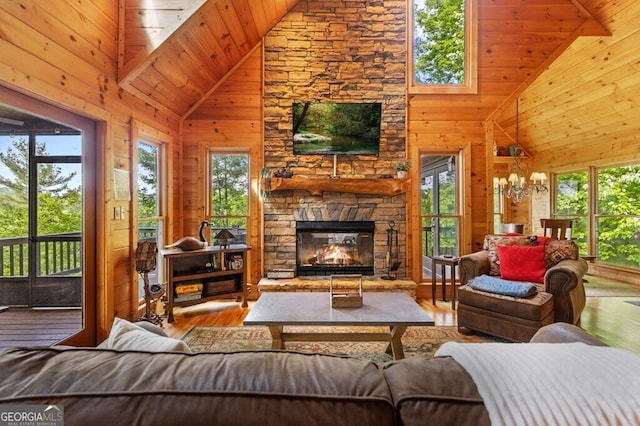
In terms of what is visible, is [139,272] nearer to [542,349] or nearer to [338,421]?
[338,421]

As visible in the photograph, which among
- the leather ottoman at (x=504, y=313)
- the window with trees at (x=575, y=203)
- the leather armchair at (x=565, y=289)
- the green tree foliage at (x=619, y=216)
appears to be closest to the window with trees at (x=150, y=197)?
the leather ottoman at (x=504, y=313)

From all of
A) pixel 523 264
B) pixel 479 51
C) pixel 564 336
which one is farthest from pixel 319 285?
pixel 479 51

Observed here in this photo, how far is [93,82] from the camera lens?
2682 mm

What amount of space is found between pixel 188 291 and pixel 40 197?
1761 millimetres

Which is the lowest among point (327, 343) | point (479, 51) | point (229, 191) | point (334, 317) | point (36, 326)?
point (327, 343)

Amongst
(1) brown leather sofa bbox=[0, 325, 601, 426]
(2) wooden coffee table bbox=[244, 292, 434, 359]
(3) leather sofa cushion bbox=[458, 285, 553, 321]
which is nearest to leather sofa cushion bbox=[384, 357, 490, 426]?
(1) brown leather sofa bbox=[0, 325, 601, 426]

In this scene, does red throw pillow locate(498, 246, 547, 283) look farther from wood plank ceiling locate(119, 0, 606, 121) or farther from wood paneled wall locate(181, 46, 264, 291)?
wood paneled wall locate(181, 46, 264, 291)

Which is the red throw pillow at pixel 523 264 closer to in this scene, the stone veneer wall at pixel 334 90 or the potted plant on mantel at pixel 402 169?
the stone veneer wall at pixel 334 90

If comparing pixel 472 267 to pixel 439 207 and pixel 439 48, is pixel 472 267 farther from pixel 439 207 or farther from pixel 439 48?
pixel 439 48

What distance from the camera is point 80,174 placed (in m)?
2.72

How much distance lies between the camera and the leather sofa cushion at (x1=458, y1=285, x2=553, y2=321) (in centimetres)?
265


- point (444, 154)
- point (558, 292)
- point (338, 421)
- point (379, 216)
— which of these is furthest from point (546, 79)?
point (338, 421)

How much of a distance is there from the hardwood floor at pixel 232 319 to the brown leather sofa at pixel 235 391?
2.12m

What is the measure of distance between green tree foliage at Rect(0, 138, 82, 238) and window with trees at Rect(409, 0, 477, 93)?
13.5 ft
